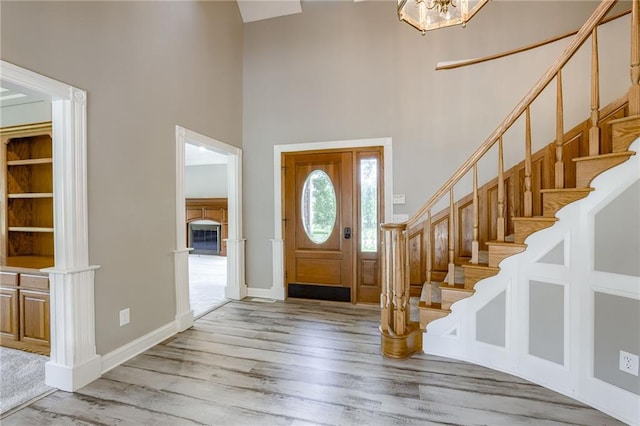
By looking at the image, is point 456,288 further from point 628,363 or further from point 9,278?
point 9,278

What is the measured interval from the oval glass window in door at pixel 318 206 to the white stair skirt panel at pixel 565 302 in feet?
6.81

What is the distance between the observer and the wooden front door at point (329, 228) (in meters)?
4.06

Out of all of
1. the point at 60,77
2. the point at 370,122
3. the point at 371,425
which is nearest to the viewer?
the point at 371,425

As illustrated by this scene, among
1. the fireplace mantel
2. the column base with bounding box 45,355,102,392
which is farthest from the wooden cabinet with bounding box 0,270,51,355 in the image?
the fireplace mantel

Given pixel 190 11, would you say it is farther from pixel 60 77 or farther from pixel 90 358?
pixel 90 358

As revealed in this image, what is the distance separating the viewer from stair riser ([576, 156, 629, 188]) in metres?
1.82

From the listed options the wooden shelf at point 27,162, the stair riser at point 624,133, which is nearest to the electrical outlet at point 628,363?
the stair riser at point 624,133

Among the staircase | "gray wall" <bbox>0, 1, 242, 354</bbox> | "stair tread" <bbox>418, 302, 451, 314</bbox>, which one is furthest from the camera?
"stair tread" <bbox>418, 302, 451, 314</bbox>

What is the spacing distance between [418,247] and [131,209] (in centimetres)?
314

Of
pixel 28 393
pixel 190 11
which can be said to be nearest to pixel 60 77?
pixel 190 11

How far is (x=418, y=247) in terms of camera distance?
3744 millimetres

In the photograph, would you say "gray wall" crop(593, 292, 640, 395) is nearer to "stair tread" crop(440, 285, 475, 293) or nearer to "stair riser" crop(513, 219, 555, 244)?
"stair riser" crop(513, 219, 555, 244)

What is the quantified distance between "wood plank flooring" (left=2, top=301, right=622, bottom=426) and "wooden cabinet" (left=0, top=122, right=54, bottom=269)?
1632mm

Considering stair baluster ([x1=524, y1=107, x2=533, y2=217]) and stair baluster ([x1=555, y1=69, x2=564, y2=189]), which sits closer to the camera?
stair baluster ([x1=555, y1=69, x2=564, y2=189])
